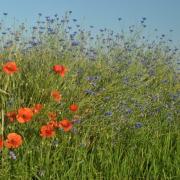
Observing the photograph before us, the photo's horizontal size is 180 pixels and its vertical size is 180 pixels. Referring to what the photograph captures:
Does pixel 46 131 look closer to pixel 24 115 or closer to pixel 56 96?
pixel 24 115

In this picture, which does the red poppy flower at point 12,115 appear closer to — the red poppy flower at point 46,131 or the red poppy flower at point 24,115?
the red poppy flower at point 24,115

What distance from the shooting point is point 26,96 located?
4.42m

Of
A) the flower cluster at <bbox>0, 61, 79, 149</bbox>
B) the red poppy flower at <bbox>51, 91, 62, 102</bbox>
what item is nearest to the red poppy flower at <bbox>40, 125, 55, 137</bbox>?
the flower cluster at <bbox>0, 61, 79, 149</bbox>

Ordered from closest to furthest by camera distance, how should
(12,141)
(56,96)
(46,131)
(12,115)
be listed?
1. (12,141)
2. (46,131)
3. (12,115)
4. (56,96)

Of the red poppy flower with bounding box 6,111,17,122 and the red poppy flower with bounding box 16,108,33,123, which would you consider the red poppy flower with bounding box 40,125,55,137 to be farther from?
the red poppy flower with bounding box 6,111,17,122

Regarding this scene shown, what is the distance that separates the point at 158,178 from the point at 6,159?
995 millimetres

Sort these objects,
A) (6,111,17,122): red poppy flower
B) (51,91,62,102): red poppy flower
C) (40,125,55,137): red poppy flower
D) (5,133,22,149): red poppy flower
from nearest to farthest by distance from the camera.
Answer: (5,133,22,149): red poppy flower < (40,125,55,137): red poppy flower < (6,111,17,122): red poppy flower < (51,91,62,102): red poppy flower

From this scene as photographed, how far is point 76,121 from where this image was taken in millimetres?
3830

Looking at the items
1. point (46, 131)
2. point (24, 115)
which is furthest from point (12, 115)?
point (46, 131)

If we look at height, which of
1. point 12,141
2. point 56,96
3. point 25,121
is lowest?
point 12,141

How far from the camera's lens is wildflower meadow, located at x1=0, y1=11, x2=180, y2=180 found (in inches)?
128

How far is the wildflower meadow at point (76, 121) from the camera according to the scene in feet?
10.6

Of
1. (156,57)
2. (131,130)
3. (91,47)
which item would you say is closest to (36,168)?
(131,130)

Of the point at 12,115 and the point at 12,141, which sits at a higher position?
the point at 12,115
